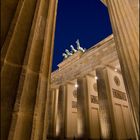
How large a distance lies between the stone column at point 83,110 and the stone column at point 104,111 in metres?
1.56

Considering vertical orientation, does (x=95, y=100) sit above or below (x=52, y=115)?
above

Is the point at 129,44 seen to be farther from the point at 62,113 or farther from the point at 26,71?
the point at 62,113

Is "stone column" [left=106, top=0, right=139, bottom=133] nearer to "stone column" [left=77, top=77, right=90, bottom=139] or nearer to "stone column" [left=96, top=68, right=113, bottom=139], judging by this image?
"stone column" [left=96, top=68, right=113, bottom=139]

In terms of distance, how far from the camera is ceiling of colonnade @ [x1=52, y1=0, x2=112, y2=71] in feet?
163

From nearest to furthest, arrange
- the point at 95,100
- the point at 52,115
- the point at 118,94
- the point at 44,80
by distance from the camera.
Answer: the point at 44,80 < the point at 118,94 < the point at 95,100 < the point at 52,115

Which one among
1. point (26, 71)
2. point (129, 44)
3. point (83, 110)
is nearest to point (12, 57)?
point (26, 71)

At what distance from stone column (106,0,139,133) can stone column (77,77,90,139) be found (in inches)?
381

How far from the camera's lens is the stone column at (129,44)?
183 cm

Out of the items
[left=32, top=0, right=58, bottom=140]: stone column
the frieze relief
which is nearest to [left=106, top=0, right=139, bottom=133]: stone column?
[left=32, top=0, right=58, bottom=140]: stone column

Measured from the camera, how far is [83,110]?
11789 millimetres

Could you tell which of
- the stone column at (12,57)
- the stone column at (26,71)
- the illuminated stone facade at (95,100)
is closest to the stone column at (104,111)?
the illuminated stone facade at (95,100)

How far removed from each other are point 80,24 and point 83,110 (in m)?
47.4

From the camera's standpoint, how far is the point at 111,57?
1059 cm

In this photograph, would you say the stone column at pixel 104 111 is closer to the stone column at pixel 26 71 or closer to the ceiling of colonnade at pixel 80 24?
the stone column at pixel 26 71
